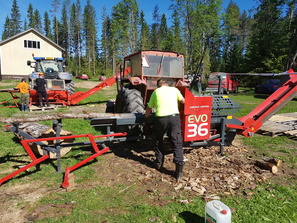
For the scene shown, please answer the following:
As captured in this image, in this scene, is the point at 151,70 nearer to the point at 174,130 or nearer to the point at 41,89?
the point at 174,130

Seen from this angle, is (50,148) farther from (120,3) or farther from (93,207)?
(120,3)

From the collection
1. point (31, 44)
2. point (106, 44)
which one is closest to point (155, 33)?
point (106, 44)

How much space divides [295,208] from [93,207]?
2.75 m

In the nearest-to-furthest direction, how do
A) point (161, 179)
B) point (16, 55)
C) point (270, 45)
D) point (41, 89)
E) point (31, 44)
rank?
point (161, 179) < point (41, 89) < point (270, 45) < point (16, 55) < point (31, 44)

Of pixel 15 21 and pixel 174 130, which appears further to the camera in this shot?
pixel 15 21

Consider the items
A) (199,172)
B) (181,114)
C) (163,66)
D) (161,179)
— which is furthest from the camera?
(163,66)

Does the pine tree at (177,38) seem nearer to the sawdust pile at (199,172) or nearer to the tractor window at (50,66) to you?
the tractor window at (50,66)

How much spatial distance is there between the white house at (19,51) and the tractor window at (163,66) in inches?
1178

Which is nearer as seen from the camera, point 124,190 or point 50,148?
point 124,190

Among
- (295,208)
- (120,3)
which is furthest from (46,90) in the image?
(120,3)

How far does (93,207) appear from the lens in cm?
317

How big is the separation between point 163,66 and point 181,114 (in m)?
2.54

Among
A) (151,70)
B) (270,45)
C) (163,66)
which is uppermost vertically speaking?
(270,45)

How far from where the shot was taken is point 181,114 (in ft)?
15.3
